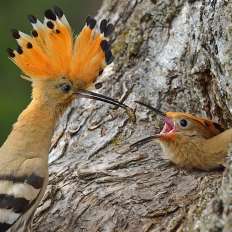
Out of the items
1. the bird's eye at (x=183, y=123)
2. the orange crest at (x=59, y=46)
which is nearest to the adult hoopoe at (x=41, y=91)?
the orange crest at (x=59, y=46)

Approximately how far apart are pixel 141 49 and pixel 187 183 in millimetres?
1205

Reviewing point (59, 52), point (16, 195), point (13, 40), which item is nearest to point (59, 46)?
point (59, 52)

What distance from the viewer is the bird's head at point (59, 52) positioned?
4223 millimetres

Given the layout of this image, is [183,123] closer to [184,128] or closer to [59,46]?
[184,128]

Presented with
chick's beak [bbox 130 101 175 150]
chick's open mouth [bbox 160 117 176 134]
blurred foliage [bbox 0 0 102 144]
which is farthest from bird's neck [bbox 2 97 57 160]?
blurred foliage [bbox 0 0 102 144]

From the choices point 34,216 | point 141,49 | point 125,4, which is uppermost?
point 125,4

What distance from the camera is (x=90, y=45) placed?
14.0ft

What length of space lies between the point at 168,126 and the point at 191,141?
5.9 inches

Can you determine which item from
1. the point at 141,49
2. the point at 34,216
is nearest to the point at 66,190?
the point at 34,216

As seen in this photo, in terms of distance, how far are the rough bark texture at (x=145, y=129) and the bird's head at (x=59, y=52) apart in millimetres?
497

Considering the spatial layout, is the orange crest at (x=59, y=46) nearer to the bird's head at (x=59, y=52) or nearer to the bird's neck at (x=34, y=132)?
the bird's head at (x=59, y=52)

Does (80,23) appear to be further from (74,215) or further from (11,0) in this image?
(74,215)

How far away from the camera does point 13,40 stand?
8.19m

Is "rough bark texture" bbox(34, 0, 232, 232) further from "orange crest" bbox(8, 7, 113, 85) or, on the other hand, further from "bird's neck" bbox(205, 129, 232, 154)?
"orange crest" bbox(8, 7, 113, 85)
